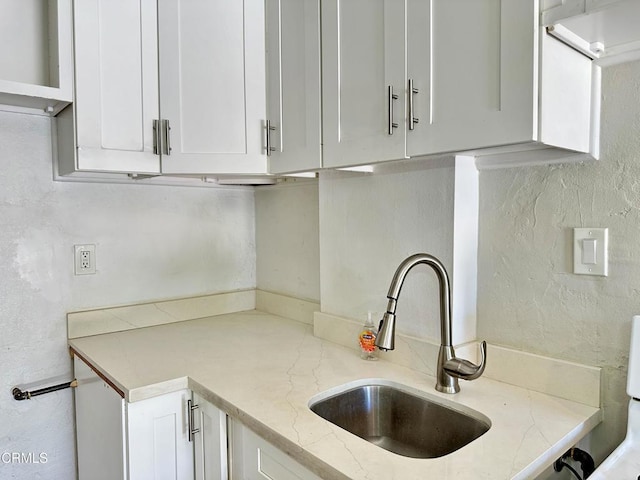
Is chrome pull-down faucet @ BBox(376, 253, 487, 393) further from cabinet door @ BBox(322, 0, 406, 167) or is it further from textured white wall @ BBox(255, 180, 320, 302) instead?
textured white wall @ BBox(255, 180, 320, 302)

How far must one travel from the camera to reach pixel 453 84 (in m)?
1.01

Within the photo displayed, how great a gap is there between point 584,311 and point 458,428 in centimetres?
42

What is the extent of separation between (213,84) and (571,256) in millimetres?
1217

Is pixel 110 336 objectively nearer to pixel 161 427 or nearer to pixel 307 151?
pixel 161 427

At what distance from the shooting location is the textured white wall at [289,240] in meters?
1.98

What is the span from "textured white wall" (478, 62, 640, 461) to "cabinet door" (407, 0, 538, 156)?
31 centimetres

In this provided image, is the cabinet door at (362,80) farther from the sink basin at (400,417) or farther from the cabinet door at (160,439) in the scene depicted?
the cabinet door at (160,439)

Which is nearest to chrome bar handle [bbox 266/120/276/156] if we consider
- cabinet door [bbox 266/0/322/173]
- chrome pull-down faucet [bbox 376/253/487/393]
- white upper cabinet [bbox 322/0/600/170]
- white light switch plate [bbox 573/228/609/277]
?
cabinet door [bbox 266/0/322/173]

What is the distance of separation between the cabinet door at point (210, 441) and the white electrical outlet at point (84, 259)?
2.54 ft

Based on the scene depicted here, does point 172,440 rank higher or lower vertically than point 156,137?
lower

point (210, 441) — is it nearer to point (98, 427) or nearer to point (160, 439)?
point (160, 439)

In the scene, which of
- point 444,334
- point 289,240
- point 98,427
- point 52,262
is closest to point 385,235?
point 444,334

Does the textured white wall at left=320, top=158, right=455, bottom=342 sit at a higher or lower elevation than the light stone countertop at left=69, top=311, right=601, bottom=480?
higher

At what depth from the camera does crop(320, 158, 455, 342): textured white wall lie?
1.32 meters
